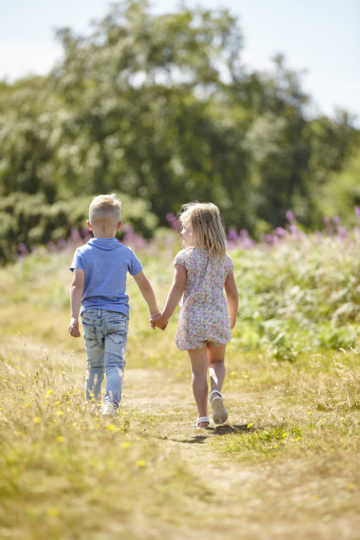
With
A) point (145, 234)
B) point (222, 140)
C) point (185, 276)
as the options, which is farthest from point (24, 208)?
point (185, 276)

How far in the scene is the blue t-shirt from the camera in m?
4.55

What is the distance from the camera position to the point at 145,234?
24.3m

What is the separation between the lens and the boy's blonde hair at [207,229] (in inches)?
183

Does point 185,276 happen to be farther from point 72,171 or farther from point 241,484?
point 72,171

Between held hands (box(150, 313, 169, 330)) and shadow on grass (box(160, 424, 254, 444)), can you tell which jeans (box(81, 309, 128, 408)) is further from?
shadow on grass (box(160, 424, 254, 444))

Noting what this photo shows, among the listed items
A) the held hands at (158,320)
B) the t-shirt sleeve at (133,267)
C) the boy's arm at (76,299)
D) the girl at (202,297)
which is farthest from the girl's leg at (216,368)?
the boy's arm at (76,299)

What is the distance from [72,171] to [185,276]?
24.8 m

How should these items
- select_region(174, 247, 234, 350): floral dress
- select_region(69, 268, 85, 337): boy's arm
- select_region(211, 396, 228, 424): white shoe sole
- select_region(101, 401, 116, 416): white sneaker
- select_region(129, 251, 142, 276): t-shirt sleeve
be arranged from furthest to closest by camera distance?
select_region(129, 251, 142, 276): t-shirt sleeve → select_region(174, 247, 234, 350): floral dress → select_region(211, 396, 228, 424): white shoe sole → select_region(69, 268, 85, 337): boy's arm → select_region(101, 401, 116, 416): white sneaker

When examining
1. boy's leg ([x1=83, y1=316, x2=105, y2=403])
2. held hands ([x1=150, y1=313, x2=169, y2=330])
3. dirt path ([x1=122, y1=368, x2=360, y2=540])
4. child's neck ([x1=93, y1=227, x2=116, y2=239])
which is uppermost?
child's neck ([x1=93, y1=227, x2=116, y2=239])

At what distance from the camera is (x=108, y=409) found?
415cm

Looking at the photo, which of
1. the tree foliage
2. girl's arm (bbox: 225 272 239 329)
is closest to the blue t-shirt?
girl's arm (bbox: 225 272 239 329)

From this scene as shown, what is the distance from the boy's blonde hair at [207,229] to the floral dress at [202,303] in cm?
6

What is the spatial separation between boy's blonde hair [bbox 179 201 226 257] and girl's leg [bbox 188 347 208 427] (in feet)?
2.58


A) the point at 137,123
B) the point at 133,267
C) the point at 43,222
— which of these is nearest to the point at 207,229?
the point at 133,267
